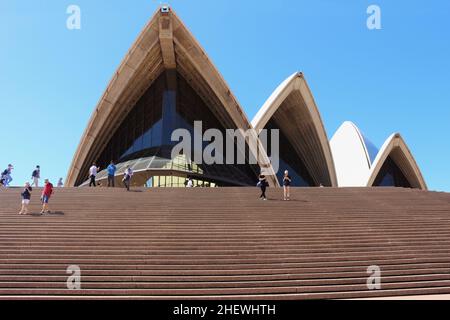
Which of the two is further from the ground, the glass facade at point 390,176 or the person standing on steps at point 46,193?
the glass facade at point 390,176

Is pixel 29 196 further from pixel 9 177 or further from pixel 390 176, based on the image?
pixel 390 176

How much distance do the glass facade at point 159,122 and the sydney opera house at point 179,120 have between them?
0.22ft

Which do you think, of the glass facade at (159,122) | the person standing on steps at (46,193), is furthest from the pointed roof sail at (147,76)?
the person standing on steps at (46,193)

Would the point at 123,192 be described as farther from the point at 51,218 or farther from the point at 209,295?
the point at 209,295

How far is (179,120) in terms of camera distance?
2641cm

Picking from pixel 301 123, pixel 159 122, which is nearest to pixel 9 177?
pixel 159 122

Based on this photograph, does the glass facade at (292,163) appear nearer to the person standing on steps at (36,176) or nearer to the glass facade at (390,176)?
the glass facade at (390,176)

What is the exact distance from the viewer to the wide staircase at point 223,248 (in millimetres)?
6102

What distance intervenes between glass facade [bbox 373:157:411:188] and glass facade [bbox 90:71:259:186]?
1321 cm

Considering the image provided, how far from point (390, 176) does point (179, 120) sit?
60.3 feet

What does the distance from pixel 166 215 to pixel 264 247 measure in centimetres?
322

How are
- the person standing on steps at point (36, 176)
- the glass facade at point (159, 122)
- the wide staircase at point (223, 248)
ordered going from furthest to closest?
the glass facade at point (159, 122) < the person standing on steps at point (36, 176) < the wide staircase at point (223, 248)

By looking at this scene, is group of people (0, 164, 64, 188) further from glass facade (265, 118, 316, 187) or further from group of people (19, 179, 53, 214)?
glass facade (265, 118, 316, 187)

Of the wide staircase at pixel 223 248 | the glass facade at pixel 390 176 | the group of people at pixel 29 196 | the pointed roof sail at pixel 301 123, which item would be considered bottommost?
the wide staircase at pixel 223 248
